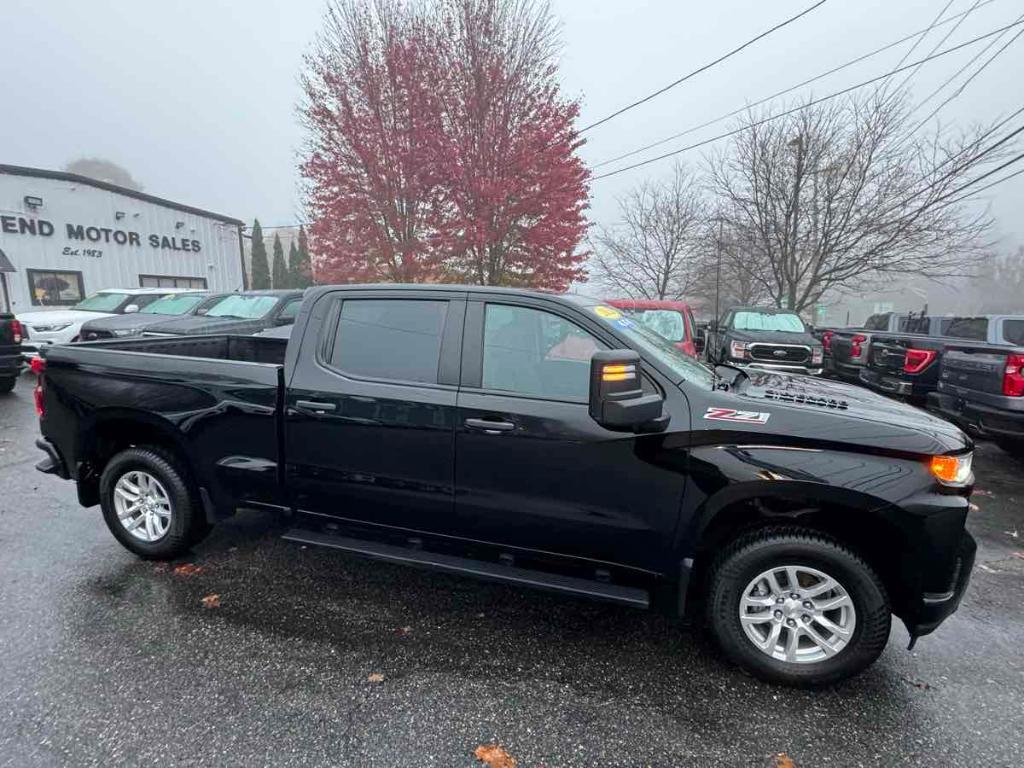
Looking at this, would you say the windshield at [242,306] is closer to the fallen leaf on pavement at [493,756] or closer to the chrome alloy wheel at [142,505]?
the chrome alloy wheel at [142,505]

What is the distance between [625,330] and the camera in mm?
2699

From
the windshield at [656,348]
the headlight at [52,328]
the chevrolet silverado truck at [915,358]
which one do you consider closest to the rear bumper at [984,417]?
the chevrolet silverado truck at [915,358]

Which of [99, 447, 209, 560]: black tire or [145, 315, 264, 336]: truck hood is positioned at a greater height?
[145, 315, 264, 336]: truck hood

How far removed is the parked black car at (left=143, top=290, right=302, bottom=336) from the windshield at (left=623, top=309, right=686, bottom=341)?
20.0 feet

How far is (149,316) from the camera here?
10.5 meters

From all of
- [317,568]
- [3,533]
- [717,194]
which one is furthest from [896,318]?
[3,533]

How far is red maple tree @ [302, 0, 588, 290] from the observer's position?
39.1 ft

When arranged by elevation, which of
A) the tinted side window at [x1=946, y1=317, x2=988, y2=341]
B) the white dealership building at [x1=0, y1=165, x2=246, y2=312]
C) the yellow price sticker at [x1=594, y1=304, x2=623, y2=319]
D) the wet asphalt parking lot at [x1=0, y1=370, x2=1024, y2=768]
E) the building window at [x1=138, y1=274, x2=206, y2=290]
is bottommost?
the wet asphalt parking lot at [x1=0, y1=370, x2=1024, y2=768]

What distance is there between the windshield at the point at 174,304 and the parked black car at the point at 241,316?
4.82 feet

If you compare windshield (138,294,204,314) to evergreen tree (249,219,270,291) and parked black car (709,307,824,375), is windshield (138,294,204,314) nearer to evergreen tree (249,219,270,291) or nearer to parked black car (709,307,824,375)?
parked black car (709,307,824,375)

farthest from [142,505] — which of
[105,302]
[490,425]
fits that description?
[105,302]

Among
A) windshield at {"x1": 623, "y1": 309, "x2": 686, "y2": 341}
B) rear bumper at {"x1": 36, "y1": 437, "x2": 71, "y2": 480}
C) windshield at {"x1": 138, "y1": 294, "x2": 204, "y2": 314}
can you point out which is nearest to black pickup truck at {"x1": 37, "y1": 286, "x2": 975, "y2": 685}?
rear bumper at {"x1": 36, "y1": 437, "x2": 71, "y2": 480}

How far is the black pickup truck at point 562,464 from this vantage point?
7.51 ft

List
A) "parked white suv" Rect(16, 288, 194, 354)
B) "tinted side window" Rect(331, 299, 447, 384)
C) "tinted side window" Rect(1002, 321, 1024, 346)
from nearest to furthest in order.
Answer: "tinted side window" Rect(331, 299, 447, 384), "tinted side window" Rect(1002, 321, 1024, 346), "parked white suv" Rect(16, 288, 194, 354)
